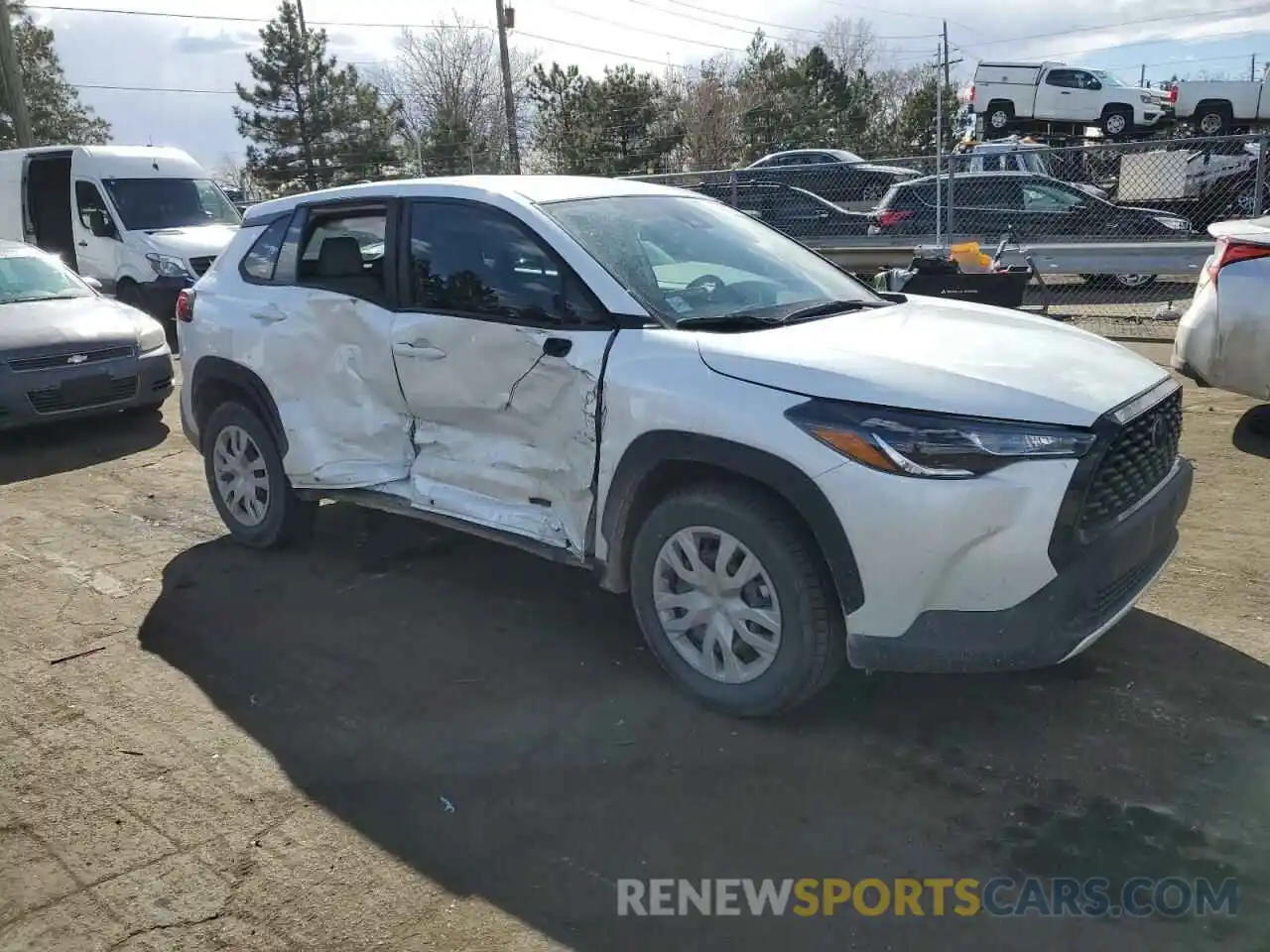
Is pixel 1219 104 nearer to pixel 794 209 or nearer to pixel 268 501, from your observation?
pixel 794 209

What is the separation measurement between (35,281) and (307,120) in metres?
33.9

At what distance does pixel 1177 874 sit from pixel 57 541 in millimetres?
5562

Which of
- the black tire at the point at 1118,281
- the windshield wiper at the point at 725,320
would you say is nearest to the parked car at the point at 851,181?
the black tire at the point at 1118,281

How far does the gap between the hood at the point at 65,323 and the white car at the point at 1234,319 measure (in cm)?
753

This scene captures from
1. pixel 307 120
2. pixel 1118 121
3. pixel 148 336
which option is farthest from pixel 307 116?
pixel 148 336

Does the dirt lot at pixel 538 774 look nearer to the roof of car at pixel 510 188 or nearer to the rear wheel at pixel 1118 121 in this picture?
the roof of car at pixel 510 188

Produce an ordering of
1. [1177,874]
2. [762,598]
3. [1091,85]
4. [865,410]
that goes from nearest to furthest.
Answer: [1177,874]
[865,410]
[762,598]
[1091,85]

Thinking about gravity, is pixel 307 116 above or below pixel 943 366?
above

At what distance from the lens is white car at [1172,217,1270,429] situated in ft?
19.4

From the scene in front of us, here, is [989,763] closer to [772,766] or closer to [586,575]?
[772,766]

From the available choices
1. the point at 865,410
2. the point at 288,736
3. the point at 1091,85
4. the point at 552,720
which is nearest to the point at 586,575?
the point at 552,720

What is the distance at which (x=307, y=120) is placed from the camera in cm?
3994

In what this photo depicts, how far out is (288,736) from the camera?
3.66m

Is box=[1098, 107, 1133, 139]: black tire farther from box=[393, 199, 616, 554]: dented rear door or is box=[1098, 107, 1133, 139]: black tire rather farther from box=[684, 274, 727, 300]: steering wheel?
box=[393, 199, 616, 554]: dented rear door
